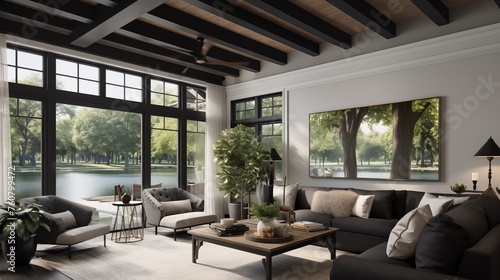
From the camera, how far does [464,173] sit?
182 inches

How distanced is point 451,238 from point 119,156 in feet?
17.7

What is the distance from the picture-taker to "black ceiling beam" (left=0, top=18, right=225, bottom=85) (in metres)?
4.86

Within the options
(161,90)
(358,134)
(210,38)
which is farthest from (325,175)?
(161,90)

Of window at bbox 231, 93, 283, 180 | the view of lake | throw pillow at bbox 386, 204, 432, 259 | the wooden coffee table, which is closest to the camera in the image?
throw pillow at bbox 386, 204, 432, 259

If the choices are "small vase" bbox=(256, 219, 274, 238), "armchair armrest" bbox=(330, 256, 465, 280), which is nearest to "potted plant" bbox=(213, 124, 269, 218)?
"small vase" bbox=(256, 219, 274, 238)

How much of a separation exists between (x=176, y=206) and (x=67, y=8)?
11.2ft

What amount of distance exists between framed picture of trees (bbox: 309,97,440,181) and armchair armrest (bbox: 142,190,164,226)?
2.71 m

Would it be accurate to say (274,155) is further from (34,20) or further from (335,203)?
(34,20)

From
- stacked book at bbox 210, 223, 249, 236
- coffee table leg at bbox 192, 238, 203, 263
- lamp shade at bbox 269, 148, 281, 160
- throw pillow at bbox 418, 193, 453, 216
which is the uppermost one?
lamp shade at bbox 269, 148, 281, 160

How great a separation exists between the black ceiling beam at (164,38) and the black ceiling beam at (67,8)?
485 millimetres

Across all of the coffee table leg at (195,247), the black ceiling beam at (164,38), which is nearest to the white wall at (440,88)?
the black ceiling beam at (164,38)

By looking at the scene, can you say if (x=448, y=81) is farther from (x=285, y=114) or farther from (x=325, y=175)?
(x=285, y=114)

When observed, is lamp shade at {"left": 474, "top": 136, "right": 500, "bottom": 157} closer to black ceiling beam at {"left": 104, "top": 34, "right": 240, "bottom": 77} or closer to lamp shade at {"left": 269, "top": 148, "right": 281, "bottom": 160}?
lamp shade at {"left": 269, "top": 148, "right": 281, "bottom": 160}

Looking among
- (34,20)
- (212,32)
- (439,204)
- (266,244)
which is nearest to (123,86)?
(34,20)
